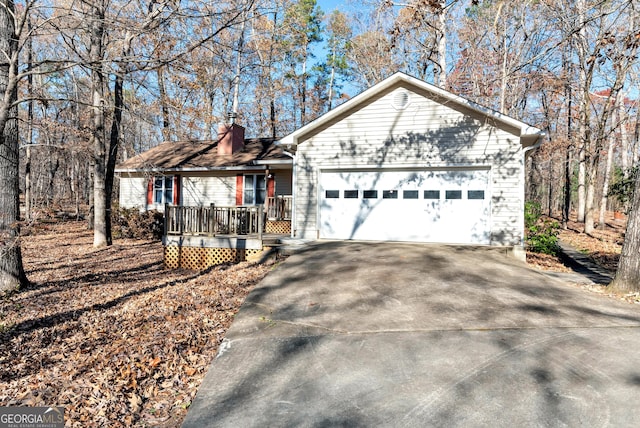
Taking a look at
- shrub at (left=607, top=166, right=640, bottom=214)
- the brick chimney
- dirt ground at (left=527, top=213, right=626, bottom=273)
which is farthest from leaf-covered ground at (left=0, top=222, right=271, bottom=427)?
shrub at (left=607, top=166, right=640, bottom=214)

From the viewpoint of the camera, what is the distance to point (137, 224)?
16656mm

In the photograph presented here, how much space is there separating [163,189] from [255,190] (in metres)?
5.05

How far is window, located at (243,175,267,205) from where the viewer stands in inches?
637

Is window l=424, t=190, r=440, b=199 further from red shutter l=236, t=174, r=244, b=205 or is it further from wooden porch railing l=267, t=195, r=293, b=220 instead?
red shutter l=236, t=174, r=244, b=205

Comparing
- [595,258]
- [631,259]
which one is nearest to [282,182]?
[595,258]

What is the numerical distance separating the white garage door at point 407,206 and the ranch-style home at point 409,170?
0.03 metres

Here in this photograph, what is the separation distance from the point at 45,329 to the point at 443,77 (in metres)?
16.5

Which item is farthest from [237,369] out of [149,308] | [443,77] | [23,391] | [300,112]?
[300,112]

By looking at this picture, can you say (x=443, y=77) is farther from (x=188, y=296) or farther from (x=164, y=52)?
(x=188, y=296)

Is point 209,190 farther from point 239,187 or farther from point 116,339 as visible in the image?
point 116,339

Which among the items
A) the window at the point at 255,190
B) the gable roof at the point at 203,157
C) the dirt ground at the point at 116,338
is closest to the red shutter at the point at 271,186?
the window at the point at 255,190

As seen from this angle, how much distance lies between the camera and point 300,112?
31.6 metres

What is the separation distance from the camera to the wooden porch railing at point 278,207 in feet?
46.4

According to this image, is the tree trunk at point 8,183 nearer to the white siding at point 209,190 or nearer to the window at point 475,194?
the white siding at point 209,190
